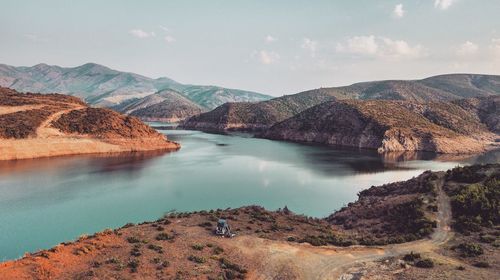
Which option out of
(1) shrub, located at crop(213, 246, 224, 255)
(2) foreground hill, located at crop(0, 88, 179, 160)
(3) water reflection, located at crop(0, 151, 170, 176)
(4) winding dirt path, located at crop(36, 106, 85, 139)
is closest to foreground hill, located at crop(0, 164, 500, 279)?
(1) shrub, located at crop(213, 246, 224, 255)

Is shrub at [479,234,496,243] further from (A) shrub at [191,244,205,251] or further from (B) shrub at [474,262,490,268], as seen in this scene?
(A) shrub at [191,244,205,251]

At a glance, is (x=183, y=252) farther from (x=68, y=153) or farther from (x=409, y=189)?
(x=68, y=153)

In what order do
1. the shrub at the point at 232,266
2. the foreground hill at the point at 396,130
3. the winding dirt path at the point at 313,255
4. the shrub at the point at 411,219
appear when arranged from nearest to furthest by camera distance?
the winding dirt path at the point at 313,255 → the shrub at the point at 232,266 → the shrub at the point at 411,219 → the foreground hill at the point at 396,130

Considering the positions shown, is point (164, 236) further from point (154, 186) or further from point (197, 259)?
point (154, 186)

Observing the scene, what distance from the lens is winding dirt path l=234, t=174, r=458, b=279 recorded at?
3058cm

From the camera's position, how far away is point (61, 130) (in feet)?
394

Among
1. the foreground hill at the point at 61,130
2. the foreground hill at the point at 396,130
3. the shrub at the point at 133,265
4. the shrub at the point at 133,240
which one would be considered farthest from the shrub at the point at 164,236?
the foreground hill at the point at 396,130

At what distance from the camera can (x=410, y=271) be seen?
99.2 feet

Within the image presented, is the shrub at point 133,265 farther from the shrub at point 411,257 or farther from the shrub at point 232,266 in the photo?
the shrub at point 411,257

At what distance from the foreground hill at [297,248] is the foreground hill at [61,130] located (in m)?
79.9

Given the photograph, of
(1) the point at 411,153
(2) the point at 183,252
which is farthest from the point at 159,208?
(1) the point at 411,153

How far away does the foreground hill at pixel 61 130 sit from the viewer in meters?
106

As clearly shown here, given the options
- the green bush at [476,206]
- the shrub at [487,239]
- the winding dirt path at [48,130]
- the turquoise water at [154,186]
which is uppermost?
the winding dirt path at [48,130]

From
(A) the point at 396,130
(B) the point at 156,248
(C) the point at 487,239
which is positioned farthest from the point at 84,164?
(A) the point at 396,130
